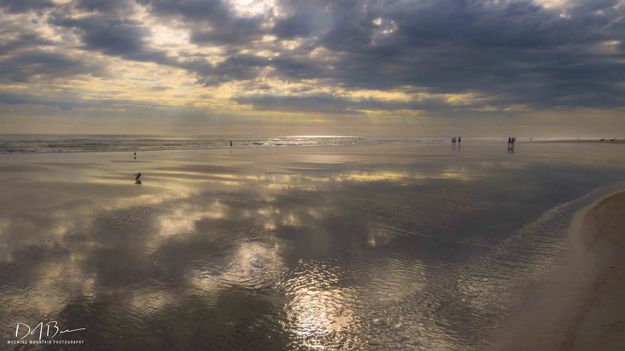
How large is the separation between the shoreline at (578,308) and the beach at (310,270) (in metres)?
0.04

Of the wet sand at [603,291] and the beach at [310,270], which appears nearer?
the wet sand at [603,291]

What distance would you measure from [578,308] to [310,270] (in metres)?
5.13

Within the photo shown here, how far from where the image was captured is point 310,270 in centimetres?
869

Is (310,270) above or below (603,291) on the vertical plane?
below

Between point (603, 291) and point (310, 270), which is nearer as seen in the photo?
point (603, 291)

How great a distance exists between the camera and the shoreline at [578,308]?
5.72 metres

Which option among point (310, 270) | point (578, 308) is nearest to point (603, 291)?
point (578, 308)

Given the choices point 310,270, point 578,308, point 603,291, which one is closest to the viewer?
point 578,308

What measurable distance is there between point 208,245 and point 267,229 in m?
2.26

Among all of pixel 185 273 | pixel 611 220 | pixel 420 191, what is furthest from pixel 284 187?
pixel 611 220

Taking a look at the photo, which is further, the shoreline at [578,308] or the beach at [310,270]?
the beach at [310,270]

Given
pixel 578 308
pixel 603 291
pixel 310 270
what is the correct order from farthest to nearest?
pixel 310 270 < pixel 603 291 < pixel 578 308

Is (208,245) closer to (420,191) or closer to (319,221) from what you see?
(319,221)

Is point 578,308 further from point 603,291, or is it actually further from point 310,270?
point 310,270
